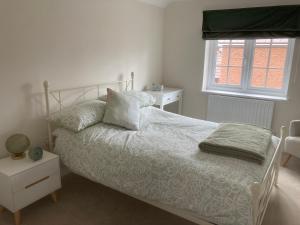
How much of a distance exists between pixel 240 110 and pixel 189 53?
48.9 inches

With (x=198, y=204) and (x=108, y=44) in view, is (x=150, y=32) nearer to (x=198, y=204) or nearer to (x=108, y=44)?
(x=108, y=44)

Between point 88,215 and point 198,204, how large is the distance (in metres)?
1.09

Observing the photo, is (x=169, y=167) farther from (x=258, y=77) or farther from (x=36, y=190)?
(x=258, y=77)

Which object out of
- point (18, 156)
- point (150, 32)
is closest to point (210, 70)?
point (150, 32)

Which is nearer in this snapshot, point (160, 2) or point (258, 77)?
point (258, 77)

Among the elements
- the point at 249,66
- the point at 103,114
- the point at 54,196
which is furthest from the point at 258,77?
the point at 54,196

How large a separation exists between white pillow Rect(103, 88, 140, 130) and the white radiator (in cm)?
176

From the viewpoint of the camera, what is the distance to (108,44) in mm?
3270

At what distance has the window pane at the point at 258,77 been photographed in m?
3.82

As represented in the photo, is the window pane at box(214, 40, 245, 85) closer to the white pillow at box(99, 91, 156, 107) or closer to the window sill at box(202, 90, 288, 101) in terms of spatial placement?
the window sill at box(202, 90, 288, 101)

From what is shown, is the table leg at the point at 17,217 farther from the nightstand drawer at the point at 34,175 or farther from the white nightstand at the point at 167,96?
the white nightstand at the point at 167,96

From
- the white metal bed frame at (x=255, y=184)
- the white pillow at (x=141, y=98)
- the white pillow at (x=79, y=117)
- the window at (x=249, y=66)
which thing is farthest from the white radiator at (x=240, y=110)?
the white pillow at (x=79, y=117)

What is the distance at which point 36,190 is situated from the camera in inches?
86.5

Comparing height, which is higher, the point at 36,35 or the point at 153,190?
the point at 36,35
